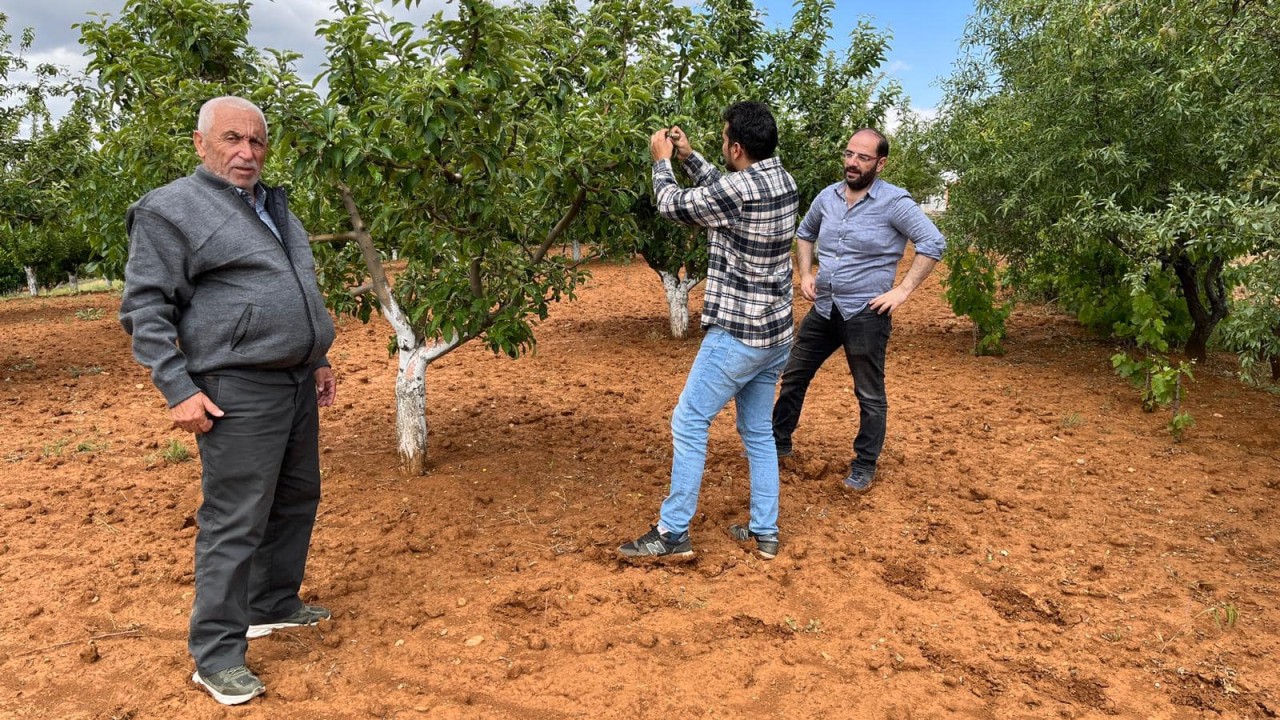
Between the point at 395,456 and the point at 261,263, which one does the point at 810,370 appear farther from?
the point at 261,263

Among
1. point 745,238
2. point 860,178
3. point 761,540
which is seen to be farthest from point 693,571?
point 860,178

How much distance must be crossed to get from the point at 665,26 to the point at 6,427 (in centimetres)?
588

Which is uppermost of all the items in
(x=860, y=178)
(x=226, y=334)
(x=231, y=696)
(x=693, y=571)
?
(x=860, y=178)

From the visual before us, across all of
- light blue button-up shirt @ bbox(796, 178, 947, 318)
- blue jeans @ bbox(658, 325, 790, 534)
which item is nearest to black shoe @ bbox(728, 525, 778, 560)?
blue jeans @ bbox(658, 325, 790, 534)

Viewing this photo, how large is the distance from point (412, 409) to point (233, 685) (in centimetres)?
222

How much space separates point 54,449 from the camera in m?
5.54

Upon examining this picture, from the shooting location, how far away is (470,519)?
425 cm

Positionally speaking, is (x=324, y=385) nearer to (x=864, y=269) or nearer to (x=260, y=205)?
(x=260, y=205)

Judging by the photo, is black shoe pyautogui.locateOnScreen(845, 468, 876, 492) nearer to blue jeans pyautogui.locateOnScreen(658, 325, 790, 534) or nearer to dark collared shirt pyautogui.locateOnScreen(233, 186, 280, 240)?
blue jeans pyautogui.locateOnScreen(658, 325, 790, 534)

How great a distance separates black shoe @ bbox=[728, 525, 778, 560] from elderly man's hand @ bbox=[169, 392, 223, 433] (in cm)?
239

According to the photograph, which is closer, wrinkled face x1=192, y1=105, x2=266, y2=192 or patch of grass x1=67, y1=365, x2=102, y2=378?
wrinkled face x1=192, y1=105, x2=266, y2=192

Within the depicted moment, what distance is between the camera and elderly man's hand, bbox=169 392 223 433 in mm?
2553

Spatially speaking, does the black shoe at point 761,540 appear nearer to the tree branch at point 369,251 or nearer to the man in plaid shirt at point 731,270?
the man in plaid shirt at point 731,270

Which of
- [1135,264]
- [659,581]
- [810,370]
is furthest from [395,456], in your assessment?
[1135,264]
